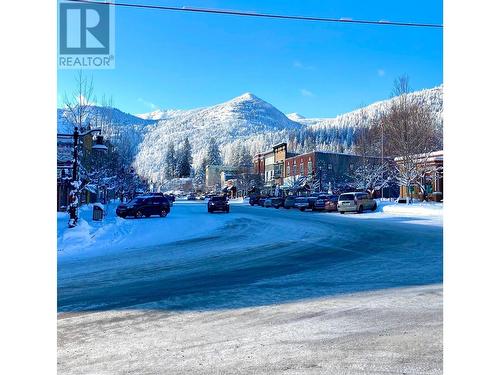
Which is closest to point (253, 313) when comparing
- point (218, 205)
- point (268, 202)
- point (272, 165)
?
point (218, 205)

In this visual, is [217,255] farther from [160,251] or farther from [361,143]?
[361,143]

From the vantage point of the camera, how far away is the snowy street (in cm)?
408

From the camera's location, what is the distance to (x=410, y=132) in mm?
32812

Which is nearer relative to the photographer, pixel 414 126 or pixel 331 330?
pixel 331 330

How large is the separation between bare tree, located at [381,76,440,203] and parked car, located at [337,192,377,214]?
3.96 metres

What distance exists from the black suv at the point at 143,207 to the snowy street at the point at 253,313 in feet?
57.7

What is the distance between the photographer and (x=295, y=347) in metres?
4.34

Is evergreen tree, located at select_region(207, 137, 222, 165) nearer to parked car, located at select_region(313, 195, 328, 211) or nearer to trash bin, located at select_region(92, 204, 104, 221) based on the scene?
parked car, located at select_region(313, 195, 328, 211)

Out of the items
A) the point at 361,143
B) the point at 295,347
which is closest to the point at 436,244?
the point at 295,347

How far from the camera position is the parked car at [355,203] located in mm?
32219

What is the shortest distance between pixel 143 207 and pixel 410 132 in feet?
72.8

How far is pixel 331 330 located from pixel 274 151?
273 feet
